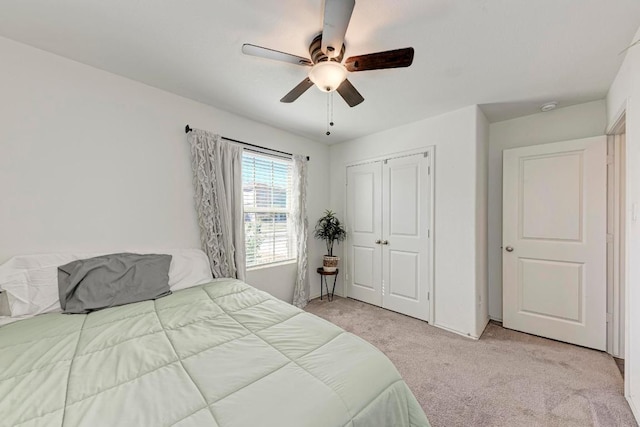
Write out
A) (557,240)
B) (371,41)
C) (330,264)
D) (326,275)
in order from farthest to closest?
(326,275)
(330,264)
(557,240)
(371,41)

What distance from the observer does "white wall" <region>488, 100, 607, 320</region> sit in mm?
2545

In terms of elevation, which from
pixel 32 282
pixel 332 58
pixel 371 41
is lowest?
pixel 32 282

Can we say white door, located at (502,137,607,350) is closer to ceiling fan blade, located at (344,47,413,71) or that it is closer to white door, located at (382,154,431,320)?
white door, located at (382,154,431,320)

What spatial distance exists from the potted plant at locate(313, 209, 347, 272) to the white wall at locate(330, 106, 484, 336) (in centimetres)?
136

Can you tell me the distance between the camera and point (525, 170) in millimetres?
2795

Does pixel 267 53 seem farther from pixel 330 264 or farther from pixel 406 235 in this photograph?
pixel 330 264

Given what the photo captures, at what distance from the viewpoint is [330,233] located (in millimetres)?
3721

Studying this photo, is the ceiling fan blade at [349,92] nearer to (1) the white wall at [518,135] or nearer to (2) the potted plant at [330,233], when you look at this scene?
(2) the potted plant at [330,233]

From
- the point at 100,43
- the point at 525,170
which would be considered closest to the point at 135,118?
the point at 100,43

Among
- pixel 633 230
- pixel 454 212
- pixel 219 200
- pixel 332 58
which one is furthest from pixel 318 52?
pixel 633 230

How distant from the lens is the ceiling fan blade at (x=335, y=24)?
44.0 inches

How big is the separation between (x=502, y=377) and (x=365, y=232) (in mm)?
2132

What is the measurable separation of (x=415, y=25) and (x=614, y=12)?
1.09 metres

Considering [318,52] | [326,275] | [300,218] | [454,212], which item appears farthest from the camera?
[326,275]
